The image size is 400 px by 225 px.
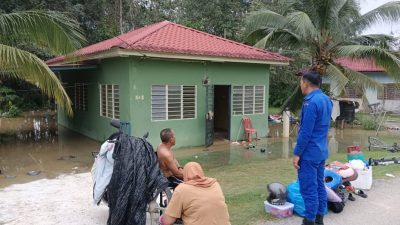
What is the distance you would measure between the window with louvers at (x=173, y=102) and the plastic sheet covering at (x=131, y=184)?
7.14 meters

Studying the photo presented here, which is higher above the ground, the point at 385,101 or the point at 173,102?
the point at 173,102

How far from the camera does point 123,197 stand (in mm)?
3961

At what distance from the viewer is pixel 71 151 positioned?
1130cm

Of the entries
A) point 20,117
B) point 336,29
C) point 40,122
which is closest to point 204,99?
point 336,29

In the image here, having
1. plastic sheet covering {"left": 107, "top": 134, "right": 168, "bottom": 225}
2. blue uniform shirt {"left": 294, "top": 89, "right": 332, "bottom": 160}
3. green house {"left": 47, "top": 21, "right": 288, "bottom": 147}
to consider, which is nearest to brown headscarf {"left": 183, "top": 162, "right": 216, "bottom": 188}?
plastic sheet covering {"left": 107, "top": 134, "right": 168, "bottom": 225}

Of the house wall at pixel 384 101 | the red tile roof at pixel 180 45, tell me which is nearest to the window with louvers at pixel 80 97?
the red tile roof at pixel 180 45

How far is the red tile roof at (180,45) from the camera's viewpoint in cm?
1065

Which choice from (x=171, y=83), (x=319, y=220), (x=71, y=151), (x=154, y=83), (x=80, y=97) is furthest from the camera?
(x=80, y=97)

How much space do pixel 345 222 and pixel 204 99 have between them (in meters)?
8.10

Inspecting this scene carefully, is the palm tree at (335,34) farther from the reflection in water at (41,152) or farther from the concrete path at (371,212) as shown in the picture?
the reflection in water at (41,152)

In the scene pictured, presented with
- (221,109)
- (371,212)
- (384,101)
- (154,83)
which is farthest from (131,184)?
(384,101)

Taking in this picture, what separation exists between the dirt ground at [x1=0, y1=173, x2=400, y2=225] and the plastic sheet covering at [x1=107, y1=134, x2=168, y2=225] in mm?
1089

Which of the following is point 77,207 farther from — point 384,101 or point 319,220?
point 384,101

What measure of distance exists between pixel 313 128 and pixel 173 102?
7832 mm
